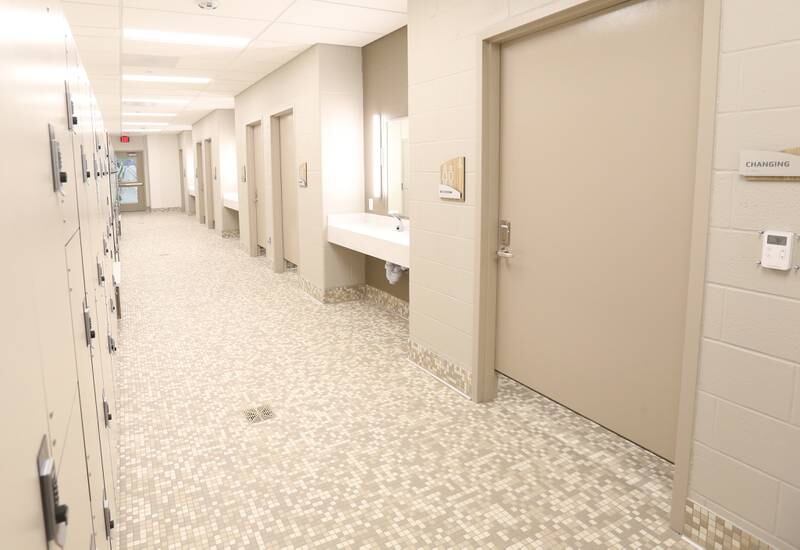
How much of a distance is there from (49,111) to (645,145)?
225cm

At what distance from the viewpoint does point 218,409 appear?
133 inches

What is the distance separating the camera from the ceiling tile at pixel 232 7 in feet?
13.7

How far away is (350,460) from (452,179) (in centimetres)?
174

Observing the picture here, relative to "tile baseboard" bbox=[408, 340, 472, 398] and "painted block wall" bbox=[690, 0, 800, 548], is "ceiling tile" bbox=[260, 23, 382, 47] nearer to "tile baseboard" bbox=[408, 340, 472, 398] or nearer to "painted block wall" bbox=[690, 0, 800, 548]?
"tile baseboard" bbox=[408, 340, 472, 398]

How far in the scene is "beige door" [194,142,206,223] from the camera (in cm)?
1388

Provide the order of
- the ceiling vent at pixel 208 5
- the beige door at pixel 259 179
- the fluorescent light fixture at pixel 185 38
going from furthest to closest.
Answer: the beige door at pixel 259 179 → the fluorescent light fixture at pixel 185 38 → the ceiling vent at pixel 208 5

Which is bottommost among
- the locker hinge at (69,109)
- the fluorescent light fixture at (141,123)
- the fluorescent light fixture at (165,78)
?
the locker hinge at (69,109)

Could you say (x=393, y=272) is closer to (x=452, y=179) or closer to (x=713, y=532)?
(x=452, y=179)

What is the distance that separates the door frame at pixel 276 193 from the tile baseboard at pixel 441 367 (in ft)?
13.0

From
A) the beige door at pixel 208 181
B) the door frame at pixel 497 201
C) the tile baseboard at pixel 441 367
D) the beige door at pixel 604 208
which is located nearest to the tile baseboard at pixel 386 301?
the tile baseboard at pixel 441 367

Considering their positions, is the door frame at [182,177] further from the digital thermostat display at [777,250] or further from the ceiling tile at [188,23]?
the digital thermostat display at [777,250]

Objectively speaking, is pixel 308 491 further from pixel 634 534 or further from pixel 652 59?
pixel 652 59

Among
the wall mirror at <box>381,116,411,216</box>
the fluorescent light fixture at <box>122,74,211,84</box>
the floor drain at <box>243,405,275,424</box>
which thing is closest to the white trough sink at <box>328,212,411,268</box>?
the wall mirror at <box>381,116,411,216</box>

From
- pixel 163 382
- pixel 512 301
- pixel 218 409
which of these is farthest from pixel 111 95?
pixel 512 301
